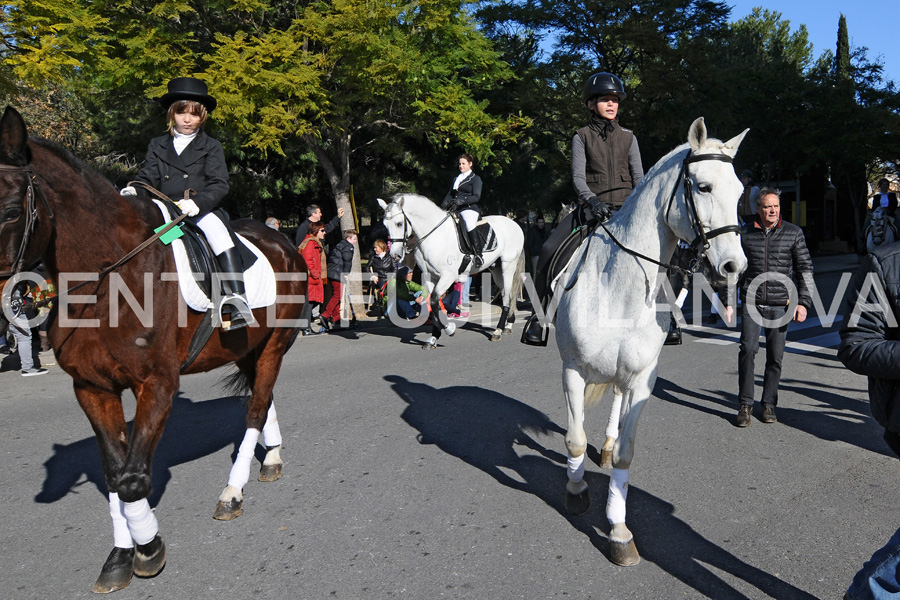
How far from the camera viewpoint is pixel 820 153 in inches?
1005

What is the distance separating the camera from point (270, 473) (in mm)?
5184

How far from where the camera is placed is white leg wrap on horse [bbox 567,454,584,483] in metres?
4.39

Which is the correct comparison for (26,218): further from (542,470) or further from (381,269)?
(381,269)

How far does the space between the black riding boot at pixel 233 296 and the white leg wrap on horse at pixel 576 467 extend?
7.42ft

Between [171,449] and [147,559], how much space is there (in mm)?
2277

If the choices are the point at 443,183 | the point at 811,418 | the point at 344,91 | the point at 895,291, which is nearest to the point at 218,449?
the point at 895,291

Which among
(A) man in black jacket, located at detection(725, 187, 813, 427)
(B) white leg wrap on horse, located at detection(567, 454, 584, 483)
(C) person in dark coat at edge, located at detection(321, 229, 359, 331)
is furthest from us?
(C) person in dark coat at edge, located at detection(321, 229, 359, 331)

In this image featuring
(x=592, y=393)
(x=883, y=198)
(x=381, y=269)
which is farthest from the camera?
(x=381, y=269)

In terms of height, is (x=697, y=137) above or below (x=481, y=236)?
above

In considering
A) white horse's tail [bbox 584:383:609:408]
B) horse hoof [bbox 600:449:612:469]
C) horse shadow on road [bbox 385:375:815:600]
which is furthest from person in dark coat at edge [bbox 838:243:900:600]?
horse hoof [bbox 600:449:612:469]

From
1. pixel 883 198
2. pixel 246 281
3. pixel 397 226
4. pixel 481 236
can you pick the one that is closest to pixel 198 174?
pixel 246 281

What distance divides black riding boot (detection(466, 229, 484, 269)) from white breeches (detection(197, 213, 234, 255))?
7.42 metres

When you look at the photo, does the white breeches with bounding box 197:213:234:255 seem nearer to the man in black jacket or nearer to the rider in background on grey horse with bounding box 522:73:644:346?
the rider in background on grey horse with bounding box 522:73:644:346

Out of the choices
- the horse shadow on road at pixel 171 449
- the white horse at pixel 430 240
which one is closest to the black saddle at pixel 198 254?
the horse shadow on road at pixel 171 449
